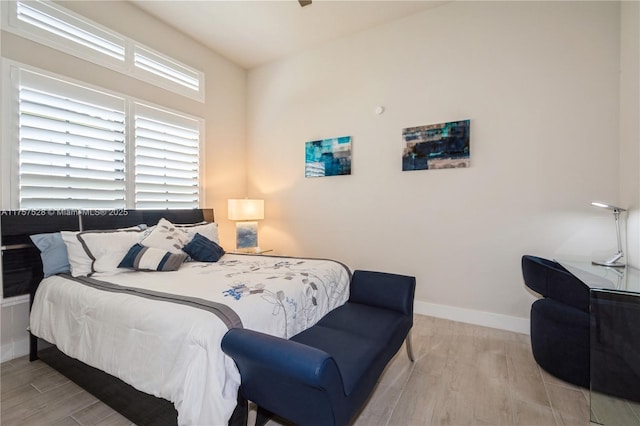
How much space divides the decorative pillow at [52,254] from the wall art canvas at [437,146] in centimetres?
332

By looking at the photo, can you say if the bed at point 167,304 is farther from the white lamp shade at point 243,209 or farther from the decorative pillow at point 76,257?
the white lamp shade at point 243,209

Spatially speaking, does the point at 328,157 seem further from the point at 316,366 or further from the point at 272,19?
the point at 316,366

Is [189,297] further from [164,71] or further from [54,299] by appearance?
[164,71]

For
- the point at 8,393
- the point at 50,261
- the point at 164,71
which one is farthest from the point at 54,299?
the point at 164,71

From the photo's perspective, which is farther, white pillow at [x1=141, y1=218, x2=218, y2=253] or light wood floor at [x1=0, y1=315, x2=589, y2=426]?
white pillow at [x1=141, y1=218, x2=218, y2=253]

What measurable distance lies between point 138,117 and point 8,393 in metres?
2.56

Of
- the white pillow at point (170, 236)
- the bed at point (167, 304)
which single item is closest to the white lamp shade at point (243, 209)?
the white pillow at point (170, 236)

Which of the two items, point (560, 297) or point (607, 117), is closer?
point (560, 297)

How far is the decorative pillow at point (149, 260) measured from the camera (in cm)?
228

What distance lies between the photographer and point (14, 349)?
2.28m

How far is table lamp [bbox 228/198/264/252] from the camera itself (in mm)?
3826

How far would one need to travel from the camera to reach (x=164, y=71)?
3.37 m

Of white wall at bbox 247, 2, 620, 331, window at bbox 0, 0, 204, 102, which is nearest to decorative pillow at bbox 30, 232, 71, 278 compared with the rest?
window at bbox 0, 0, 204, 102

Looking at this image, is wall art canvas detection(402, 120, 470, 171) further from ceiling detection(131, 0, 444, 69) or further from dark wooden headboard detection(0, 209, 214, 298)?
dark wooden headboard detection(0, 209, 214, 298)
